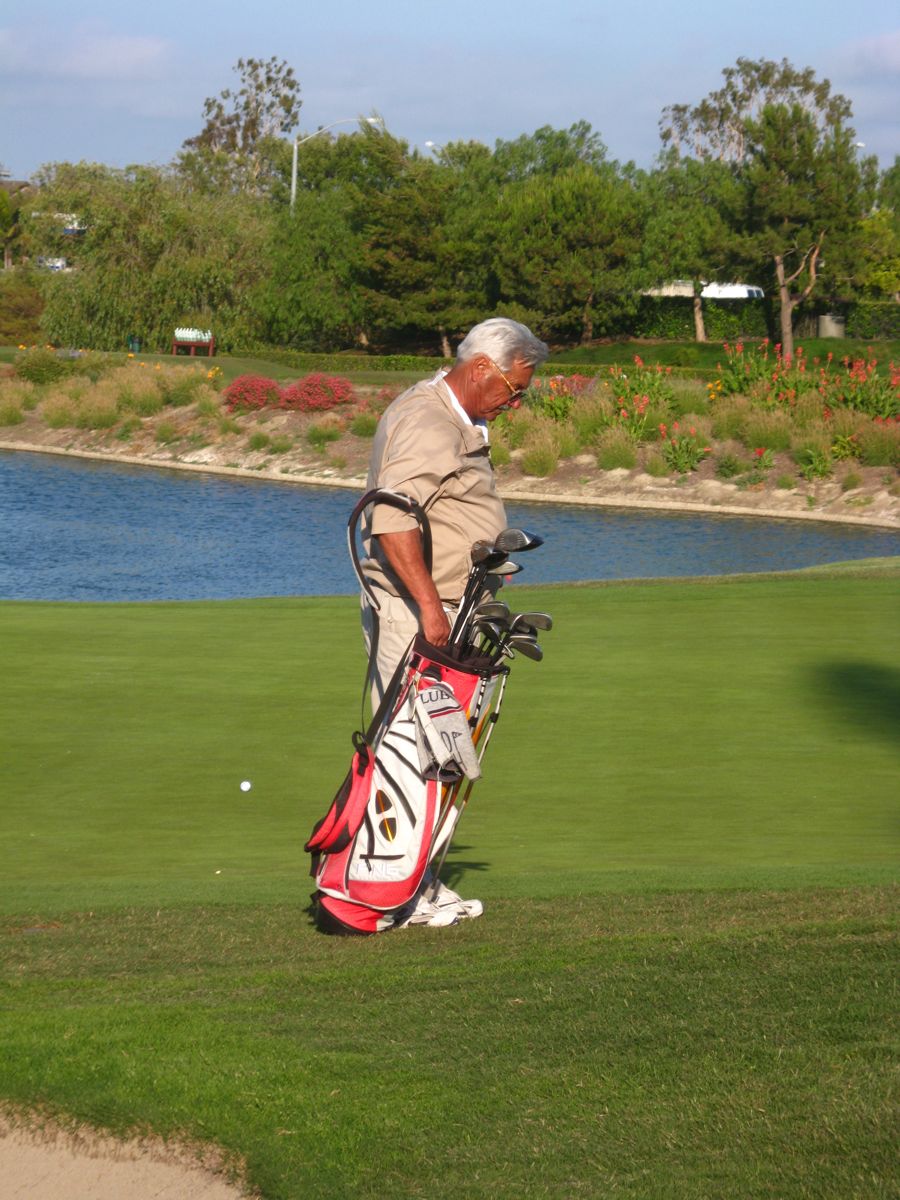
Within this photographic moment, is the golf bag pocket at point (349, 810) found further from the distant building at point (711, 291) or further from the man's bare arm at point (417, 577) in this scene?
the distant building at point (711, 291)

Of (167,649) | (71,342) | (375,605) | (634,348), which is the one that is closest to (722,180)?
(634,348)

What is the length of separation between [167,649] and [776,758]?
446cm

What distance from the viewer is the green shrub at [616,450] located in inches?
1275

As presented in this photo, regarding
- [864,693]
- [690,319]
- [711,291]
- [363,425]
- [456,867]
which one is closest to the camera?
[456,867]

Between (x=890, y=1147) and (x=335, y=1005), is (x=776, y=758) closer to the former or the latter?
(x=335, y=1005)

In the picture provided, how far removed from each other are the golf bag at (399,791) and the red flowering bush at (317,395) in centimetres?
3370

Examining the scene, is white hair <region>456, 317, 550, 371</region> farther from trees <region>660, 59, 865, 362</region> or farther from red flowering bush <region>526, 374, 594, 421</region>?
trees <region>660, 59, 865, 362</region>

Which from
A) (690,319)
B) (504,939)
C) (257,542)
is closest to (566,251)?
(690,319)

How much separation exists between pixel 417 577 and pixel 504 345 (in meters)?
0.75

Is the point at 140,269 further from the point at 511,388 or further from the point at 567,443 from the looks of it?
the point at 511,388

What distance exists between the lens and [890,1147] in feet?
9.70

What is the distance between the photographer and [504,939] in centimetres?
459

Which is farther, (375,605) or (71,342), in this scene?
(71,342)

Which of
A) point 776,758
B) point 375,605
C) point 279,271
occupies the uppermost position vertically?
point 279,271
